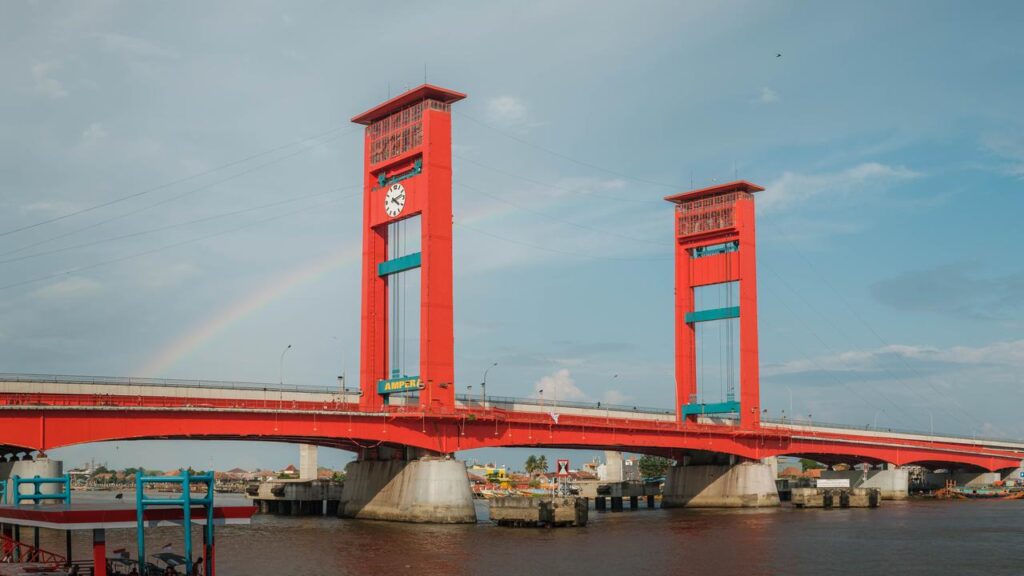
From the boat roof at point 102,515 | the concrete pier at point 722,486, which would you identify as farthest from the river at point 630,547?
the concrete pier at point 722,486

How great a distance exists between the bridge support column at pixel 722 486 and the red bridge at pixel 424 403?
0.19m

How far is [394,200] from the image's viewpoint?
90.5 metres

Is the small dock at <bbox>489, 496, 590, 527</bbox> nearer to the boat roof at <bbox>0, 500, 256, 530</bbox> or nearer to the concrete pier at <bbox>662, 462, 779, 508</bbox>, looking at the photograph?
the concrete pier at <bbox>662, 462, 779, 508</bbox>

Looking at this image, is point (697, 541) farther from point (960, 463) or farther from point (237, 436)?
point (960, 463)

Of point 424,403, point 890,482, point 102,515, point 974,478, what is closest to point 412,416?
point 424,403

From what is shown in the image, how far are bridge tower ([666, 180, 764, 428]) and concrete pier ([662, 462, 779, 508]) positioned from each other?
5.40 metres

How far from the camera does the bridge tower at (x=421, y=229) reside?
3310 inches

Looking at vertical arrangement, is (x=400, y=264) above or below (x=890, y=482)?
above

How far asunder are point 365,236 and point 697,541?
3974 centimetres

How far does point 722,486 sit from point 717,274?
23.5 metres

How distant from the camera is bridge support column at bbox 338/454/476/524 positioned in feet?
265

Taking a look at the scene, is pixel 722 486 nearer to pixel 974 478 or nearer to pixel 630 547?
pixel 630 547

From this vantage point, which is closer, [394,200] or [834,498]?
[394,200]

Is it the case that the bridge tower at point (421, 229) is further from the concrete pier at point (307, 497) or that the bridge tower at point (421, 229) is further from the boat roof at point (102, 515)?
the boat roof at point (102, 515)
